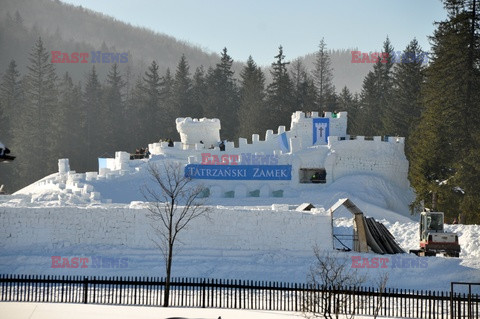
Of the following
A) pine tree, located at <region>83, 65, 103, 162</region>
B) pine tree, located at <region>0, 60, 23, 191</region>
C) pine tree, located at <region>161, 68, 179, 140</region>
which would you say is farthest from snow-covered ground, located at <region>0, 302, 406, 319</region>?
pine tree, located at <region>161, 68, 179, 140</region>

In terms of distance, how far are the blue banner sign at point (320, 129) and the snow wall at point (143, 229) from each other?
22.6 meters

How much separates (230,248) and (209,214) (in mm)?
1758

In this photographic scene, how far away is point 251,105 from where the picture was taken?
8281 centimetres

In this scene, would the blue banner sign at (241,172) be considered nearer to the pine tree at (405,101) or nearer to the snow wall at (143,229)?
the snow wall at (143,229)

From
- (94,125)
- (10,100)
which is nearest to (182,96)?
(94,125)

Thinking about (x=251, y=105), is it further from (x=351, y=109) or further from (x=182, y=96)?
(x=351, y=109)

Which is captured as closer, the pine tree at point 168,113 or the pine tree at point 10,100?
the pine tree at point 168,113

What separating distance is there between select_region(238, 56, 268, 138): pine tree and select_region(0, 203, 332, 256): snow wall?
145ft

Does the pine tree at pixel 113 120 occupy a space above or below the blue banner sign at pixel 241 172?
above

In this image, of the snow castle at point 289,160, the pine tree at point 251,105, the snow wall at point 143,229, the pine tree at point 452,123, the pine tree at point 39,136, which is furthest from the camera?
the pine tree at point 39,136

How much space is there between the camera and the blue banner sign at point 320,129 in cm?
5772

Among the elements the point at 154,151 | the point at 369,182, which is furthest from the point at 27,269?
the point at 369,182

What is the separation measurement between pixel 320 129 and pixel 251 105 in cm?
2561

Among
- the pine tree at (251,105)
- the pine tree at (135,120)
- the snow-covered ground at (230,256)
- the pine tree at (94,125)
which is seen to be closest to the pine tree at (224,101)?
the pine tree at (251,105)
